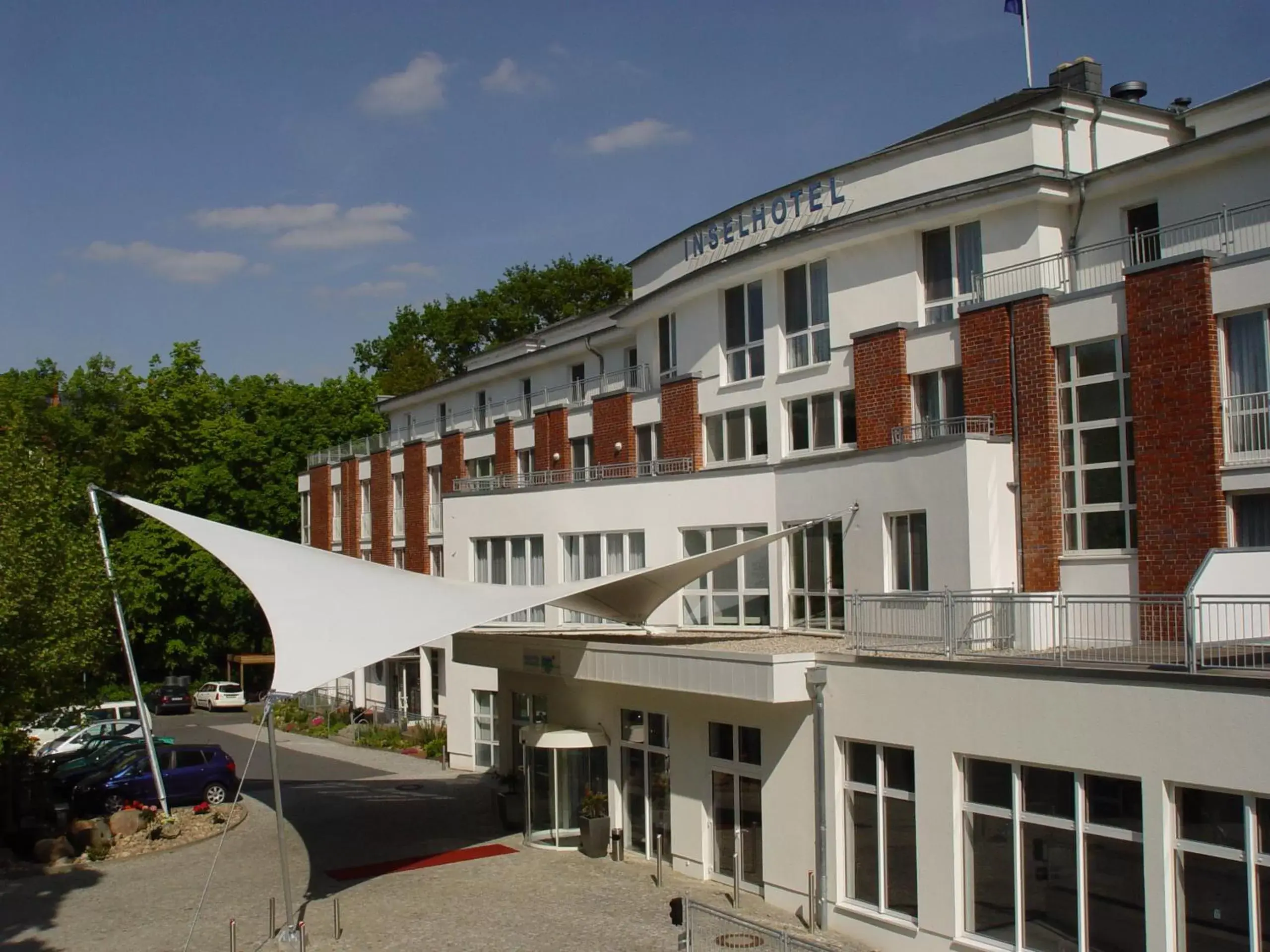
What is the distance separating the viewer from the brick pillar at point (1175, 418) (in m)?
16.4

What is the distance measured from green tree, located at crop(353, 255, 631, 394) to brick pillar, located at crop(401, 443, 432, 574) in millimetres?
22788

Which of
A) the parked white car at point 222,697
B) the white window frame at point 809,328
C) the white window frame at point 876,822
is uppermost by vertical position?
the white window frame at point 809,328

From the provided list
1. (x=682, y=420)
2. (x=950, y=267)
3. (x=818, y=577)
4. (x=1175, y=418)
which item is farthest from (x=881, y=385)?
(x=682, y=420)

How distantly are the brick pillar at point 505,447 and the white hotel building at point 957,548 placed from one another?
25.7 ft

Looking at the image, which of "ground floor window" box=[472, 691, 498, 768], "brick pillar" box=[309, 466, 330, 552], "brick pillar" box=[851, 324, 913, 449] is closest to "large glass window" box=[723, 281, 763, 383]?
"brick pillar" box=[851, 324, 913, 449]

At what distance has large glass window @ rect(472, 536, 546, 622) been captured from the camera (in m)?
28.4

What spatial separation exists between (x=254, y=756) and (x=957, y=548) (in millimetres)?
26559

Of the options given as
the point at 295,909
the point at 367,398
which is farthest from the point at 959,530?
the point at 367,398

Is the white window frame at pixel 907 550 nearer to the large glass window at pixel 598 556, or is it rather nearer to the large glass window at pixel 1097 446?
the large glass window at pixel 1097 446

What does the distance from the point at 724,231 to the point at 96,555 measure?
14534 millimetres

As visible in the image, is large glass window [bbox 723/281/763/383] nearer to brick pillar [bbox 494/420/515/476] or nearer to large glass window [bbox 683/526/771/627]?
large glass window [bbox 683/526/771/627]

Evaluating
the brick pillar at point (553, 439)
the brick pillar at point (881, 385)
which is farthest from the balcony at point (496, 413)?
the brick pillar at point (881, 385)

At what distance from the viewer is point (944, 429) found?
20609 mm

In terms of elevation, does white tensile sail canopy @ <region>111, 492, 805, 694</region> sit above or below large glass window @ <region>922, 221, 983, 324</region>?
below
